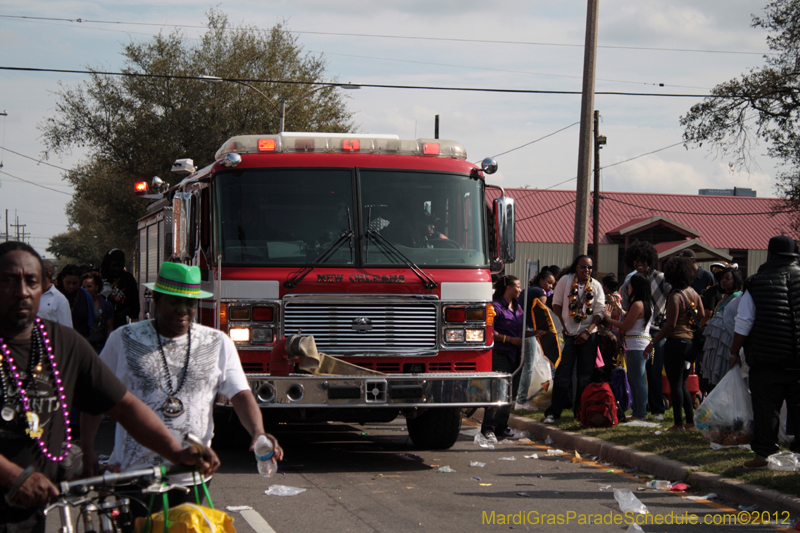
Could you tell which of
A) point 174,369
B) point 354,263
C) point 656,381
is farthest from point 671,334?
point 174,369

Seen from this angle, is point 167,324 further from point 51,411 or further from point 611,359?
point 611,359

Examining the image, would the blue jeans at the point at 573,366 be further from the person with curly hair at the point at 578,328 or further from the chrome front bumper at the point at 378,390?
the chrome front bumper at the point at 378,390

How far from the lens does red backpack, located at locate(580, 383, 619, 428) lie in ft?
32.2

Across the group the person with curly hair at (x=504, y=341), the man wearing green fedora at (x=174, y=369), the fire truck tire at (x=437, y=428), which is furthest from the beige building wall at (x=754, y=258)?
the man wearing green fedora at (x=174, y=369)

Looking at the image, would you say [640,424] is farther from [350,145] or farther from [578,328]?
[350,145]

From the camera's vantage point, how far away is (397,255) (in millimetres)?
8320

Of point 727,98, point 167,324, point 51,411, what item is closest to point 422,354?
point 167,324

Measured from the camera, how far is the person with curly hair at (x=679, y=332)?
30.7ft

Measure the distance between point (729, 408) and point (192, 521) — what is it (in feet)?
20.0

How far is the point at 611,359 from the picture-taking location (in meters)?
10.6

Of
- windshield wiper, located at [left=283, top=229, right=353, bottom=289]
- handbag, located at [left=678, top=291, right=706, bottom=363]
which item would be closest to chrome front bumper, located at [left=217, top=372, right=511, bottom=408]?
windshield wiper, located at [left=283, top=229, right=353, bottom=289]

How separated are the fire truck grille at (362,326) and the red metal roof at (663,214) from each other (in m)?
36.7

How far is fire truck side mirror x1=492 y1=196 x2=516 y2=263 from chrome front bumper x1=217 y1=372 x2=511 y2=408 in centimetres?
122

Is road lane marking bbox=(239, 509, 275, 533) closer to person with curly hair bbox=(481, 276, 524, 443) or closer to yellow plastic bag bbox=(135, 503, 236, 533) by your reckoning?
yellow plastic bag bbox=(135, 503, 236, 533)
